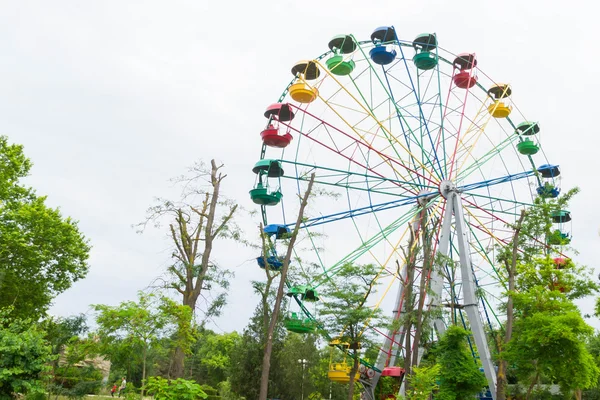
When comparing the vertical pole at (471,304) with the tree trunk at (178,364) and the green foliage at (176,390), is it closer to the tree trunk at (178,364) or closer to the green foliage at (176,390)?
the tree trunk at (178,364)

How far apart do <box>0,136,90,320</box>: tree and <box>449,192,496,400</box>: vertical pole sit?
56.6 ft

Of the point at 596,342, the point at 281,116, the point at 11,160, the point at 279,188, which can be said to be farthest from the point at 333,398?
the point at 11,160

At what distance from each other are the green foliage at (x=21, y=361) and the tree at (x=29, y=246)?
7546 mm

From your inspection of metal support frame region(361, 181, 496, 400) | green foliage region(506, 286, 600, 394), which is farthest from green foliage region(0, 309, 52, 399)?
green foliage region(506, 286, 600, 394)

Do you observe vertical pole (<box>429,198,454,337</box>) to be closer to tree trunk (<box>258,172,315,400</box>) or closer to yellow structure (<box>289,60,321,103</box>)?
tree trunk (<box>258,172,315,400</box>)

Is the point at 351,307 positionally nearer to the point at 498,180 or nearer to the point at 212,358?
the point at 498,180

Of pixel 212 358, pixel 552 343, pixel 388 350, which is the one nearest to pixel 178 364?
pixel 388 350

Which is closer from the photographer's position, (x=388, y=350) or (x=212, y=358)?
(x=388, y=350)

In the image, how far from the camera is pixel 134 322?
15906 mm

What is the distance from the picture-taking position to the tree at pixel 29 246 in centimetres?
2339

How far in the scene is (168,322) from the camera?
1622cm

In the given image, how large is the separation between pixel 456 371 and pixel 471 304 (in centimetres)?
246

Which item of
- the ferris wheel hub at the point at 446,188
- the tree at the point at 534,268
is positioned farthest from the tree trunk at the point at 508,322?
the ferris wheel hub at the point at 446,188

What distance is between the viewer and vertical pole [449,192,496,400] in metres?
17.6
